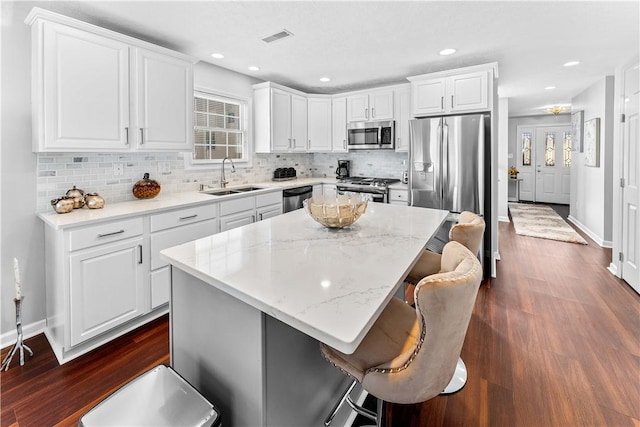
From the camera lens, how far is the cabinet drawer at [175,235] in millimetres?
2616

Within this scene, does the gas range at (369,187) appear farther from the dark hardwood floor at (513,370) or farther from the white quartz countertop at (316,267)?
the white quartz countertop at (316,267)

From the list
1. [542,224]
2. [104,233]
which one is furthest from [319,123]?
[542,224]

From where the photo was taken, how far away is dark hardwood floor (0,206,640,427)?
1708 millimetres

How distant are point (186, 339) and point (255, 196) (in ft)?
7.77

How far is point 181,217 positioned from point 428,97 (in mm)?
3156

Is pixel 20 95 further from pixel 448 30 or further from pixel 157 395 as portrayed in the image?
pixel 448 30

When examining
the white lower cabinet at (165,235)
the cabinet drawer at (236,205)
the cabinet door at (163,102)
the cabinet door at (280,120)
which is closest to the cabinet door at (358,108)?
the cabinet door at (280,120)

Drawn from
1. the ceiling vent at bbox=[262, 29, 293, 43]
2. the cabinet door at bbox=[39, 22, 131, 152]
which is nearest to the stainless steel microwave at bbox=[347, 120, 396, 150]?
the ceiling vent at bbox=[262, 29, 293, 43]

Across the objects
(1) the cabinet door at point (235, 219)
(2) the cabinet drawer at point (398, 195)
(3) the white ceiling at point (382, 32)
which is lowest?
(1) the cabinet door at point (235, 219)

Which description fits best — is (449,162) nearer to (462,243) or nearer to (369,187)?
(369,187)

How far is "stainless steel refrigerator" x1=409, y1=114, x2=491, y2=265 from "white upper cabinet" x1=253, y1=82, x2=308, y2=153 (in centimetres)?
178

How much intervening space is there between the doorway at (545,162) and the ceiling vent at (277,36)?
27.8ft

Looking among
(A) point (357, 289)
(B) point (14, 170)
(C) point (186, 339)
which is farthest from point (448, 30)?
(B) point (14, 170)

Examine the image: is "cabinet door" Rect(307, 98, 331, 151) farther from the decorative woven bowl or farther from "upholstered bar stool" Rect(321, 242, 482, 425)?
"upholstered bar stool" Rect(321, 242, 482, 425)
